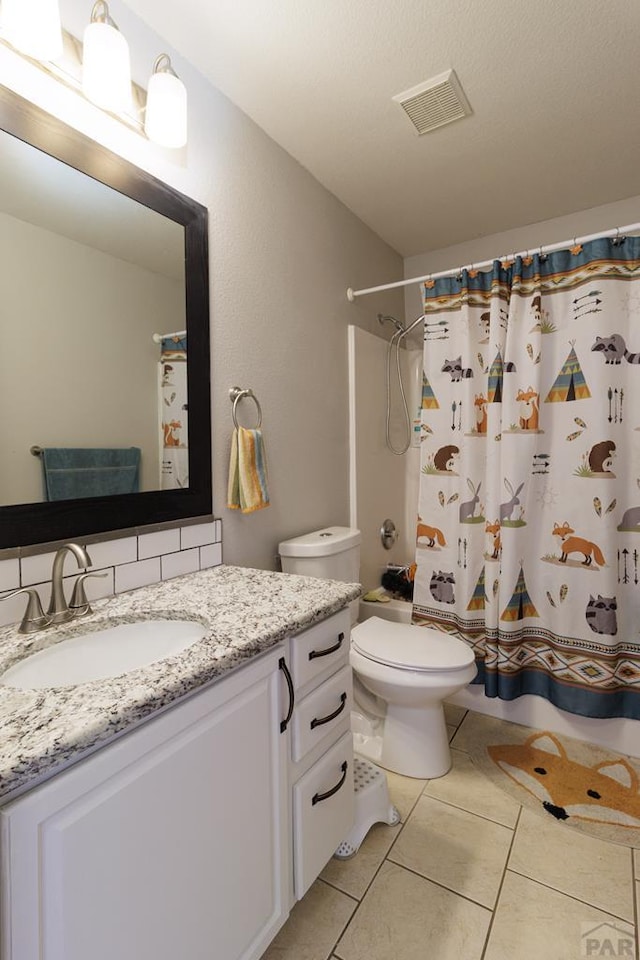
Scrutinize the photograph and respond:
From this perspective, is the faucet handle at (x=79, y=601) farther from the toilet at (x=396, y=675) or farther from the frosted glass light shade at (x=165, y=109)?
the frosted glass light shade at (x=165, y=109)

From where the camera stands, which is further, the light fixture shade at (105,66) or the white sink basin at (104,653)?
the light fixture shade at (105,66)

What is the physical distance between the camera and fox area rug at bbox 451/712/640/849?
1476 millimetres

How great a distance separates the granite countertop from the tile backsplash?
3cm

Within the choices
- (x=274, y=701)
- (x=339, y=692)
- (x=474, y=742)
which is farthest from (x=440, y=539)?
(x=274, y=701)

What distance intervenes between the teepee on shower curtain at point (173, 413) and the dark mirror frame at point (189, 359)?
2 centimetres

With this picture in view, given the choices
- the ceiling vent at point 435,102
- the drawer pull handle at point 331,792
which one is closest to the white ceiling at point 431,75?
the ceiling vent at point 435,102

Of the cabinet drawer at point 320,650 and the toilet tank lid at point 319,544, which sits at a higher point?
the toilet tank lid at point 319,544

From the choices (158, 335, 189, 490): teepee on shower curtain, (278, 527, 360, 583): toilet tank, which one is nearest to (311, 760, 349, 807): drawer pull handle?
(278, 527, 360, 583): toilet tank

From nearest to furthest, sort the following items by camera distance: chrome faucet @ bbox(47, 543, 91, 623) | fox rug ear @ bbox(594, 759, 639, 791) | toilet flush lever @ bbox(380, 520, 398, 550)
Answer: chrome faucet @ bbox(47, 543, 91, 623) < fox rug ear @ bbox(594, 759, 639, 791) < toilet flush lever @ bbox(380, 520, 398, 550)

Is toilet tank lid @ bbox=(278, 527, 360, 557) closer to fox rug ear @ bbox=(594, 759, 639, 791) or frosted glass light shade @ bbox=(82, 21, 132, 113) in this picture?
fox rug ear @ bbox=(594, 759, 639, 791)

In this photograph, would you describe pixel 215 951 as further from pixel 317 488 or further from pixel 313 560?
pixel 317 488

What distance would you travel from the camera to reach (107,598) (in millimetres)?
1156

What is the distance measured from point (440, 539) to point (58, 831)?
1.78 meters

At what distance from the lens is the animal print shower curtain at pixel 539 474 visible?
1767mm
